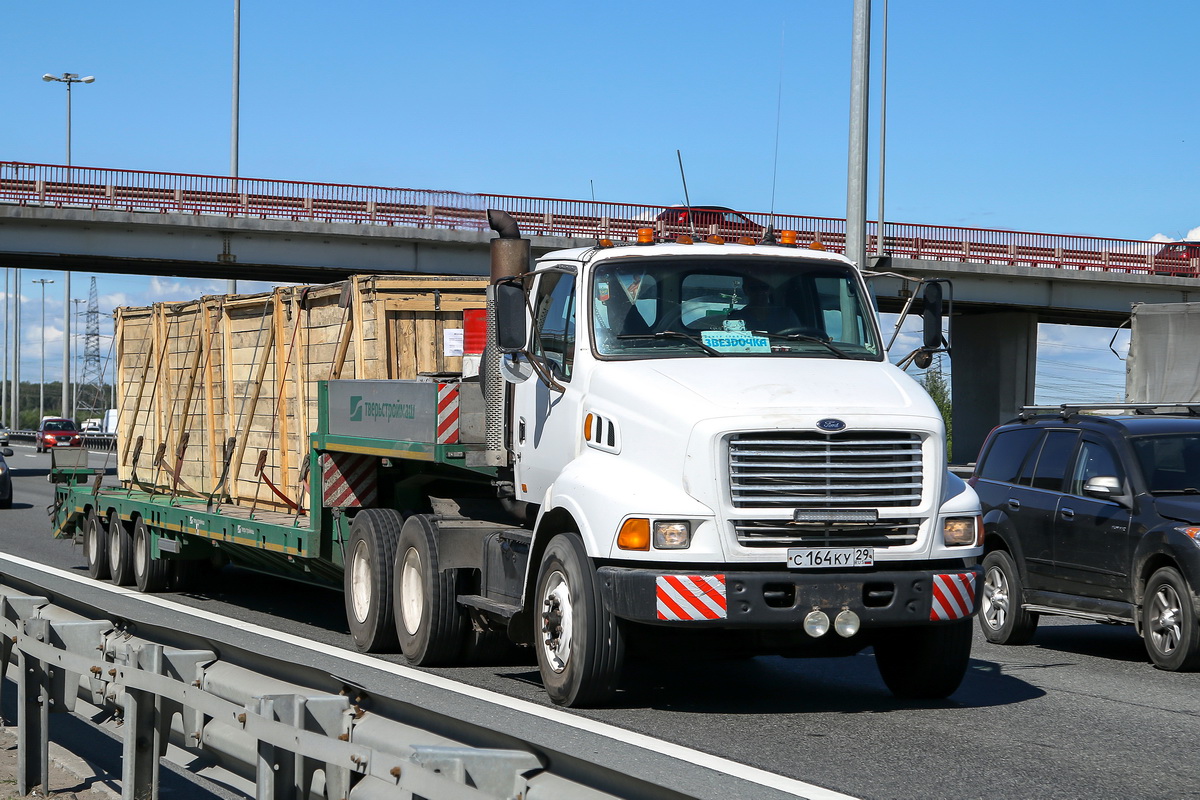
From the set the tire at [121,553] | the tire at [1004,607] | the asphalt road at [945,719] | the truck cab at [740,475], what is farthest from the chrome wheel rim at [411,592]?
the tire at [121,553]

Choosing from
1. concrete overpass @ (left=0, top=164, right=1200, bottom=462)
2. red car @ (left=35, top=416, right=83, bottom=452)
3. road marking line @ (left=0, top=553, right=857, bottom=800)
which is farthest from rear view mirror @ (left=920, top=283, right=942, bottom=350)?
red car @ (left=35, top=416, right=83, bottom=452)

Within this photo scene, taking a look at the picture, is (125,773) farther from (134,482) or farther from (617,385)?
(134,482)

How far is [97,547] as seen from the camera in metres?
16.5

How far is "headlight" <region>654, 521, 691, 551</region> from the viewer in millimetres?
7824

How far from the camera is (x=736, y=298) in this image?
30.0 feet

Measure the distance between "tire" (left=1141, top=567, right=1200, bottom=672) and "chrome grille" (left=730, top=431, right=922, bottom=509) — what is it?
342cm

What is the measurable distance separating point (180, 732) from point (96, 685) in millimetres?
748

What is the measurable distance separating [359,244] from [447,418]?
33228mm

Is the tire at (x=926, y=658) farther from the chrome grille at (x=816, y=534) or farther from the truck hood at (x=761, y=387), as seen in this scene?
the truck hood at (x=761, y=387)

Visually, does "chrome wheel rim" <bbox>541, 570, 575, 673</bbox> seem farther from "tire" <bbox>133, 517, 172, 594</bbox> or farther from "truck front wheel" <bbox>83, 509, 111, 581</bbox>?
"truck front wheel" <bbox>83, 509, 111, 581</bbox>

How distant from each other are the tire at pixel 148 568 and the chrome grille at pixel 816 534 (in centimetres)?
887

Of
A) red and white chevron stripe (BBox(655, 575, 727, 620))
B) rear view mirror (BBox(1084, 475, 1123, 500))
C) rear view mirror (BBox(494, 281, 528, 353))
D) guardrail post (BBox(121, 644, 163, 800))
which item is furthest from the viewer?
rear view mirror (BBox(1084, 475, 1123, 500))

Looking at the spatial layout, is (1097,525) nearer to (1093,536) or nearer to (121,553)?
(1093,536)

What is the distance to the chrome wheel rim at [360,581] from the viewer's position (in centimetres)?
1099
